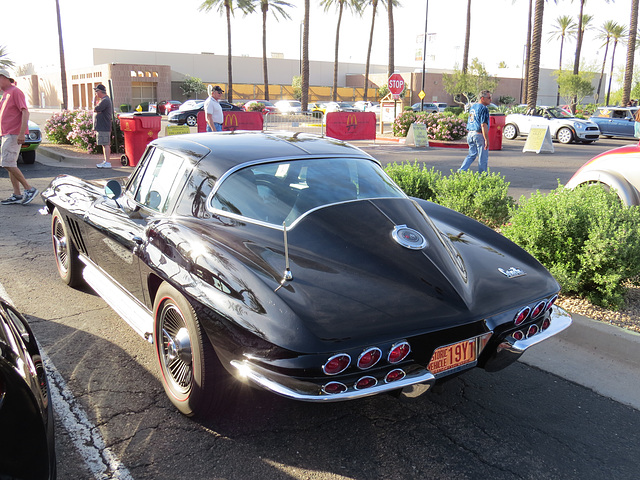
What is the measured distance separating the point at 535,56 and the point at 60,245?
2598 centimetres

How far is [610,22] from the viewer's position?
65.1 m

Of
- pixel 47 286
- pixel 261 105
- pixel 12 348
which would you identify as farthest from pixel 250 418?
pixel 261 105

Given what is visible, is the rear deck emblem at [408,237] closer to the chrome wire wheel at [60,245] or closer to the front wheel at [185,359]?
the front wheel at [185,359]

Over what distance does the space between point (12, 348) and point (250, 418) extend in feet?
4.69

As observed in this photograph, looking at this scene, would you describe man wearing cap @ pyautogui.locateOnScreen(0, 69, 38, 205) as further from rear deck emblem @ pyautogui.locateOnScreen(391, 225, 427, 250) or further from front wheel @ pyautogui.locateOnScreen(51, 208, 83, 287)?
rear deck emblem @ pyautogui.locateOnScreen(391, 225, 427, 250)

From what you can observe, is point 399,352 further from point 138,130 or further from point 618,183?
point 138,130

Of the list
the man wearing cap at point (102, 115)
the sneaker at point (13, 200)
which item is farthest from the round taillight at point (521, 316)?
the man wearing cap at point (102, 115)

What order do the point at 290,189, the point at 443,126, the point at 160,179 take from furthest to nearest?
the point at 443,126
the point at 160,179
the point at 290,189

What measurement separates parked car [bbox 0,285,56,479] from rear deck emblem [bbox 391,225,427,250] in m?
1.86

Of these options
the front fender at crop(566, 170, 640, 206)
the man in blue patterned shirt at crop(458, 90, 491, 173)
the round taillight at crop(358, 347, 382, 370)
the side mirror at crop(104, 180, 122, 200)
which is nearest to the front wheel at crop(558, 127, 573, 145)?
the man in blue patterned shirt at crop(458, 90, 491, 173)

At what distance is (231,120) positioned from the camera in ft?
48.7

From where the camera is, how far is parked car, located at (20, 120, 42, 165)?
13016 mm

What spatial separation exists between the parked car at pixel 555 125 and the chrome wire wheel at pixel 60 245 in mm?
20822

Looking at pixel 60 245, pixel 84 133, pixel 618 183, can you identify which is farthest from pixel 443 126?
pixel 60 245
